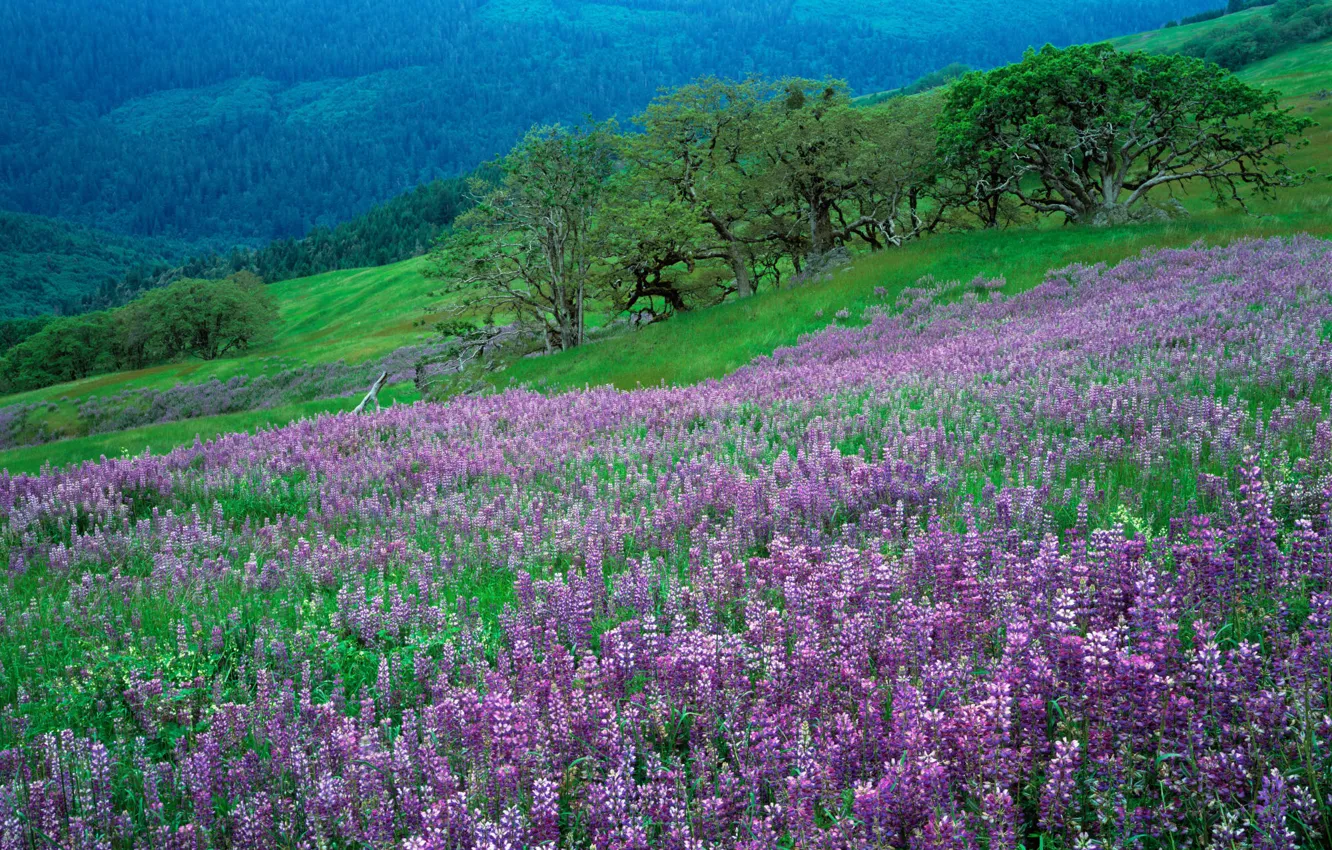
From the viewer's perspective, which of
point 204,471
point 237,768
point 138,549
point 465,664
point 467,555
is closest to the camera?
point 237,768

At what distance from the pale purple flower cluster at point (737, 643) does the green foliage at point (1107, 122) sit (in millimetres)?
21246

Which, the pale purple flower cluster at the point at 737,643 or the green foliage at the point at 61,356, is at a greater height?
the green foliage at the point at 61,356

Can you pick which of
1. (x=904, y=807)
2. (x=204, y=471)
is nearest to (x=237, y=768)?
(x=904, y=807)

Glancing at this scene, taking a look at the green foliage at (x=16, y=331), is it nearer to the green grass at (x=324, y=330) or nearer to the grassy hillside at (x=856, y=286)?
the green grass at (x=324, y=330)

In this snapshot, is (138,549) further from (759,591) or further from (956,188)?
(956,188)

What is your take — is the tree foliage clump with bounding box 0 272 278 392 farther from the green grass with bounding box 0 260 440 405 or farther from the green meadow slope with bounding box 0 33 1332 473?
the green meadow slope with bounding box 0 33 1332 473

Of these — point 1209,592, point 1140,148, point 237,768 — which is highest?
point 1140,148

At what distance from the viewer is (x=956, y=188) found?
123 feet

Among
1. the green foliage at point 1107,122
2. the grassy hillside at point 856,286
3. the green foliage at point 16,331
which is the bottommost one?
the grassy hillside at point 856,286

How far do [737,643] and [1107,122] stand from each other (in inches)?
1194

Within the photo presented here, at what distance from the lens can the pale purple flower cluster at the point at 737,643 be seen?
2859mm

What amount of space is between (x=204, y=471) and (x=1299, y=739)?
40.8 feet

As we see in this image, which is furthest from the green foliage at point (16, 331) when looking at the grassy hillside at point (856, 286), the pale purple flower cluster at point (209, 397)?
the grassy hillside at point (856, 286)

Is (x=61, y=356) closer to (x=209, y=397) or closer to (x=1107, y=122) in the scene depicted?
(x=209, y=397)
